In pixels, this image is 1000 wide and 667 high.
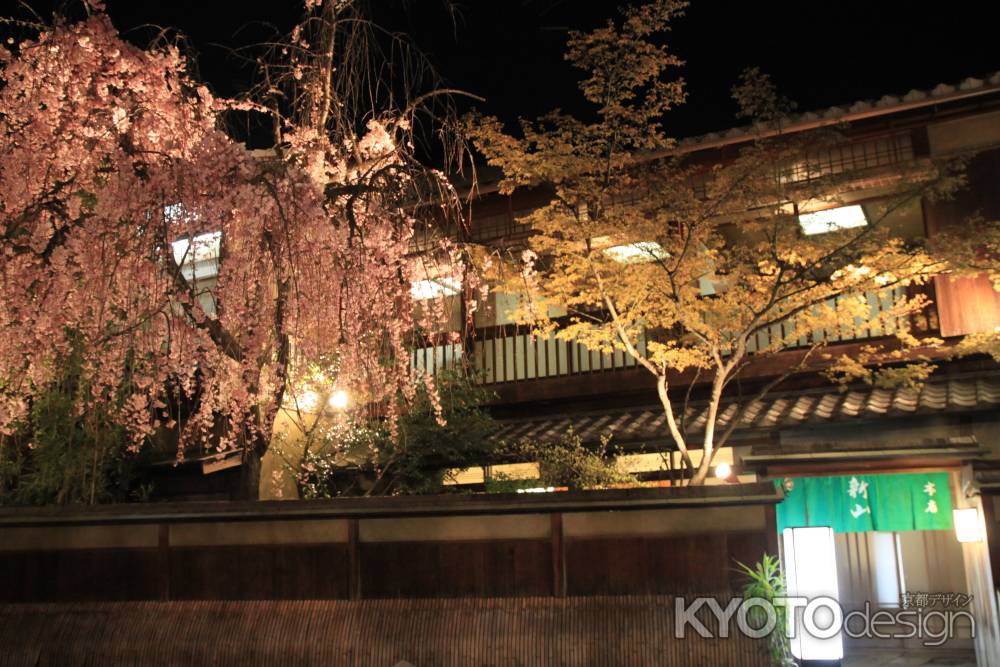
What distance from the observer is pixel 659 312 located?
1227 centimetres

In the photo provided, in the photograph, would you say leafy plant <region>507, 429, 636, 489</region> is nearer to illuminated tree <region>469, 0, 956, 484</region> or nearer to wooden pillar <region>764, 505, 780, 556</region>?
illuminated tree <region>469, 0, 956, 484</region>

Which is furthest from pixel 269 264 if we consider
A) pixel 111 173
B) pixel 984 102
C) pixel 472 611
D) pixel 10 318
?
pixel 984 102

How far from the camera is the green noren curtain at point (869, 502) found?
433 inches

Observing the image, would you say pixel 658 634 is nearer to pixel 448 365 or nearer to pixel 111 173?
pixel 111 173

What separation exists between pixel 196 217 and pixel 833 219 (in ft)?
33.9

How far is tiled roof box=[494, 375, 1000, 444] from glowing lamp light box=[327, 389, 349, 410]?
2.48 metres

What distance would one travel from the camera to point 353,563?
8.52 metres

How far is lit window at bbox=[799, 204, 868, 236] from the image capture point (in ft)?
46.4

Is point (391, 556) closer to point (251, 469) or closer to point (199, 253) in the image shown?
point (251, 469)

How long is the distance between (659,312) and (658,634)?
5601 mm

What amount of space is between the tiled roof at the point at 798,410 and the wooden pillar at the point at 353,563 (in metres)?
5.20

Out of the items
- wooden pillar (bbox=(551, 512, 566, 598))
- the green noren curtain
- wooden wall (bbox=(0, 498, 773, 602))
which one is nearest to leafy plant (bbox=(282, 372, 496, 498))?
wooden wall (bbox=(0, 498, 773, 602))

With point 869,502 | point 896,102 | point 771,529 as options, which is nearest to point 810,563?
point 771,529

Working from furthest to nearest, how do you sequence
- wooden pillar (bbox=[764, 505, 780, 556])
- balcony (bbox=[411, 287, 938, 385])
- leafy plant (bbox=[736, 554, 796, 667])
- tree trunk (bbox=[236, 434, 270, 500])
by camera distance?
balcony (bbox=[411, 287, 938, 385]) < tree trunk (bbox=[236, 434, 270, 500]) < wooden pillar (bbox=[764, 505, 780, 556]) < leafy plant (bbox=[736, 554, 796, 667])
